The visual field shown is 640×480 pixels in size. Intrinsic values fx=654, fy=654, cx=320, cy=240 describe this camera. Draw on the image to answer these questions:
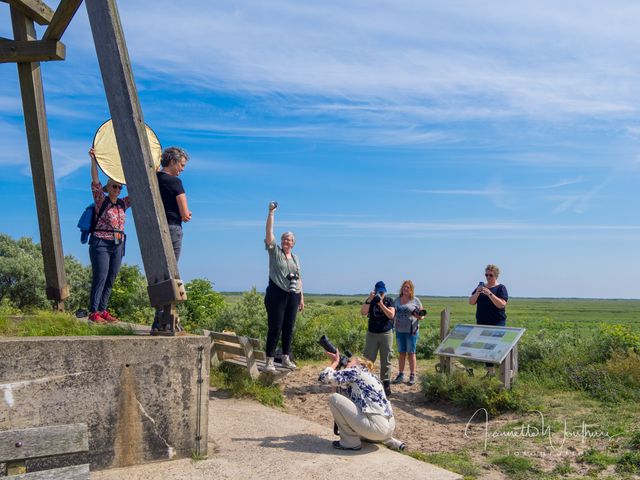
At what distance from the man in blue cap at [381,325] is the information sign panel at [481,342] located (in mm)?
1060

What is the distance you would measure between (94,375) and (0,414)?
2.30ft

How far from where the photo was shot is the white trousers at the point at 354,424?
623 cm

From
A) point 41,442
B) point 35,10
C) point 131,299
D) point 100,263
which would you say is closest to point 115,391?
point 41,442

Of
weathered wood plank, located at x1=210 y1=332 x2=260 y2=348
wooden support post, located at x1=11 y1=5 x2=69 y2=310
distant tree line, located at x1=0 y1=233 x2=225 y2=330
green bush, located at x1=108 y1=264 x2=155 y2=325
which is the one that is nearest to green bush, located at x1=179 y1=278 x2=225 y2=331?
distant tree line, located at x1=0 y1=233 x2=225 y2=330

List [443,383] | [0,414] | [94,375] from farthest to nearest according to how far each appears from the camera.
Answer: [443,383] < [94,375] < [0,414]

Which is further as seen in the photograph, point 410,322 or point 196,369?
point 410,322

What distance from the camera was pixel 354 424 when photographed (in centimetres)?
623

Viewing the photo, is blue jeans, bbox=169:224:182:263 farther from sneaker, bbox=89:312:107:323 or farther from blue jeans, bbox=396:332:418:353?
blue jeans, bbox=396:332:418:353

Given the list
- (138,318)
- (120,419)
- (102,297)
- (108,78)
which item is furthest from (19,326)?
(138,318)

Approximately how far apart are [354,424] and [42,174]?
5144mm

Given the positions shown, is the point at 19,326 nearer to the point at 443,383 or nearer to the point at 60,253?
the point at 60,253

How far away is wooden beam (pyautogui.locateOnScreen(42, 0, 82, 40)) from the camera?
289 inches

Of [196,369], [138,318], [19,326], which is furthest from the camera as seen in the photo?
[138,318]

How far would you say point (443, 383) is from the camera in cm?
979
